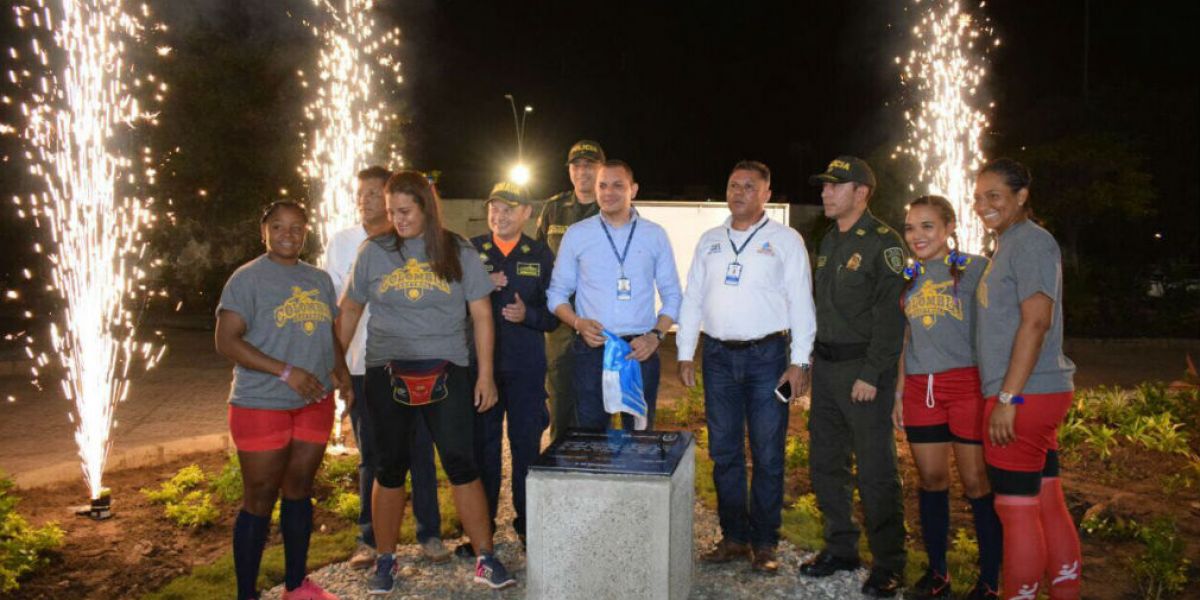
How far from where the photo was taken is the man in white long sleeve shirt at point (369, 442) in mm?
5133

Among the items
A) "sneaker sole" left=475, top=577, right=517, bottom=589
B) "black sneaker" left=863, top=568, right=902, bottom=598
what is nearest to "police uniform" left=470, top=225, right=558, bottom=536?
"sneaker sole" left=475, top=577, right=517, bottom=589

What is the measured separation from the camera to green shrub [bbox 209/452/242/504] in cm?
615

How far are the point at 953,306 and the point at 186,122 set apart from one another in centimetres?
1937

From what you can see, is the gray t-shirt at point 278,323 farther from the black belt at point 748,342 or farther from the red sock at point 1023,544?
the red sock at point 1023,544

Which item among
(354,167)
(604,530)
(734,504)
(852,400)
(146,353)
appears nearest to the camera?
(604,530)

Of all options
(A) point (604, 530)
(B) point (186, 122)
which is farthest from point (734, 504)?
(B) point (186, 122)

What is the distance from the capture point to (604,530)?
12.6 feet

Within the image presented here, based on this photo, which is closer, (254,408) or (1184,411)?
(254,408)

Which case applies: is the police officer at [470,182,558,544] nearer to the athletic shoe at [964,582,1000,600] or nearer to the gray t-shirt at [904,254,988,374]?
the gray t-shirt at [904,254,988,374]

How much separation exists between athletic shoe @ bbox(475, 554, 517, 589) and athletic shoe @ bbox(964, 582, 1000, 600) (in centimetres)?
237

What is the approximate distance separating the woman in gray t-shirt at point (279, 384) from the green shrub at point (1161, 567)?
167 inches

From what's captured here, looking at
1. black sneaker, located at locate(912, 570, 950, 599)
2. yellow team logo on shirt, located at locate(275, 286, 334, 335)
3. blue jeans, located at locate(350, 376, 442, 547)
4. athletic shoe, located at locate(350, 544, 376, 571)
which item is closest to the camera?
yellow team logo on shirt, located at locate(275, 286, 334, 335)

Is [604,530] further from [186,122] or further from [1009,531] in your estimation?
[186,122]

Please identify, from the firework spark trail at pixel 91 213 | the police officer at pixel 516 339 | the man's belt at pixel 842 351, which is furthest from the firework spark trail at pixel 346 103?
the man's belt at pixel 842 351
